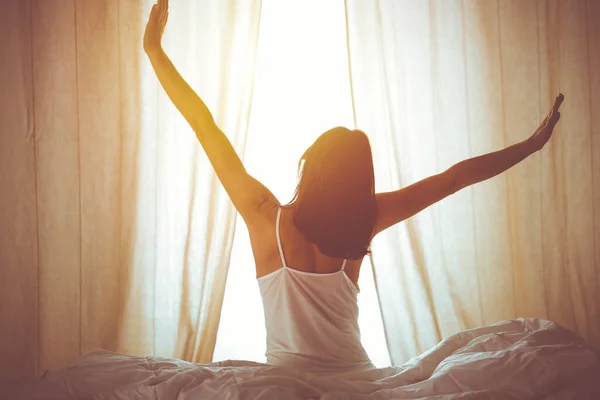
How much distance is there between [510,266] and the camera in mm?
2502

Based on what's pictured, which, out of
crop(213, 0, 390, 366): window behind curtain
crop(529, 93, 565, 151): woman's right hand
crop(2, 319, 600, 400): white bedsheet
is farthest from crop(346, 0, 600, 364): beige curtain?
crop(2, 319, 600, 400): white bedsheet

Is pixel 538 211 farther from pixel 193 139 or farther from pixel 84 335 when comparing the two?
pixel 84 335

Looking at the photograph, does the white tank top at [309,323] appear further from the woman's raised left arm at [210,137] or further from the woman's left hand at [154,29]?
the woman's left hand at [154,29]

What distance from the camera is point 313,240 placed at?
1495 millimetres

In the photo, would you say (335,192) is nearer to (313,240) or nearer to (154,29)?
(313,240)

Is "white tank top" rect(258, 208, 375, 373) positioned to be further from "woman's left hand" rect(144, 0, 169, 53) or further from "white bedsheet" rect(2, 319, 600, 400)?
"woman's left hand" rect(144, 0, 169, 53)

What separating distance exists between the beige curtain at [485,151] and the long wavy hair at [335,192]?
897 mm

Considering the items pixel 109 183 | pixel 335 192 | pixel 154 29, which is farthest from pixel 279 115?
pixel 335 192

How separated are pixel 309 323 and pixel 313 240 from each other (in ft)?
0.71

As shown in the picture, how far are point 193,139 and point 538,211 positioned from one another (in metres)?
1.50

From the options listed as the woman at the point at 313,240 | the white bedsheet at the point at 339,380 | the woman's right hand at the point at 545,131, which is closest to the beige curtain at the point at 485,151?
the woman's right hand at the point at 545,131

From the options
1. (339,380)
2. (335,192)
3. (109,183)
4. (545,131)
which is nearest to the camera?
(339,380)

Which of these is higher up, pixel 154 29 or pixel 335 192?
pixel 154 29

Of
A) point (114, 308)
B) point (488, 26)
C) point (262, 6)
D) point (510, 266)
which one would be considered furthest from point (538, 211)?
point (114, 308)
